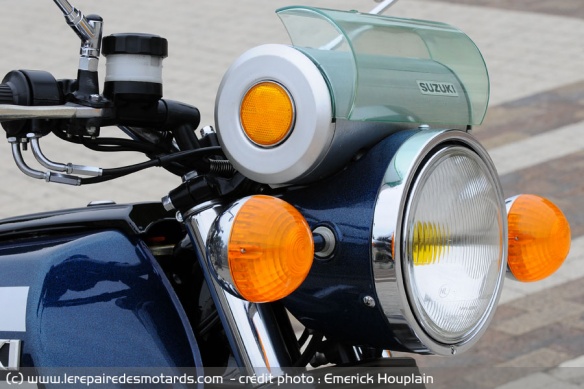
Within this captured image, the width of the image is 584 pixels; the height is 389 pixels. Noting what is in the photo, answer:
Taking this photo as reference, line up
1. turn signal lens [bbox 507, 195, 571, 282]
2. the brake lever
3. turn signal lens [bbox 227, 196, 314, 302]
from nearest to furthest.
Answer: turn signal lens [bbox 227, 196, 314, 302], the brake lever, turn signal lens [bbox 507, 195, 571, 282]

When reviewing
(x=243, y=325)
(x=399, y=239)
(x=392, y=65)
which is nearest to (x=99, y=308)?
(x=243, y=325)

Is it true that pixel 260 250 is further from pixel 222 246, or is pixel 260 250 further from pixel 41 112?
pixel 41 112

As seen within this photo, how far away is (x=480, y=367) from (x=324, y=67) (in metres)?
2.68

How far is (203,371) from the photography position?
1.59m

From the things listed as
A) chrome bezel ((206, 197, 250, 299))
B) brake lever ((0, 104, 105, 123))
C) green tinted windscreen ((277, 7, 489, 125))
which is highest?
green tinted windscreen ((277, 7, 489, 125))

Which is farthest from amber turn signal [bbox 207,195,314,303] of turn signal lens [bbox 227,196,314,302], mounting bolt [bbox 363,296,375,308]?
mounting bolt [bbox 363,296,375,308]

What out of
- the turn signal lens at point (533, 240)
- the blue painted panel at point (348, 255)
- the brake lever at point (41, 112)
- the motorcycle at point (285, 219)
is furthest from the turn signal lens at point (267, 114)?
the turn signal lens at point (533, 240)

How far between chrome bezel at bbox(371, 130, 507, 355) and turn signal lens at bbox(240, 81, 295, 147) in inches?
6.6

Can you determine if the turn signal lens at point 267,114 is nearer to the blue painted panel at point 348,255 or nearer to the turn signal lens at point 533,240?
the blue painted panel at point 348,255

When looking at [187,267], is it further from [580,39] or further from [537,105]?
[580,39]

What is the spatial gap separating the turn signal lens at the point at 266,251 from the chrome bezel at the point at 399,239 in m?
0.11

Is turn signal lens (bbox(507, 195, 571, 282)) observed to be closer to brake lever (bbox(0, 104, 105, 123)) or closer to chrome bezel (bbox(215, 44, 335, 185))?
chrome bezel (bbox(215, 44, 335, 185))

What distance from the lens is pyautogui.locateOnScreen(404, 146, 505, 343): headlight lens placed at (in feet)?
4.74

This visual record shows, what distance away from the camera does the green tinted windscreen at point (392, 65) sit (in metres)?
1.47
